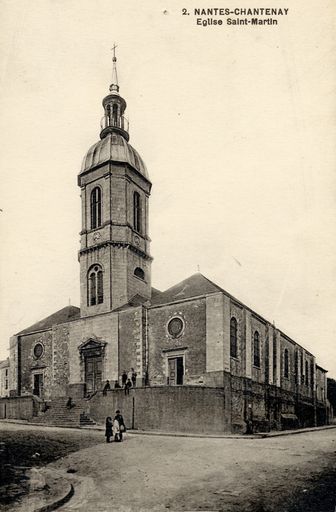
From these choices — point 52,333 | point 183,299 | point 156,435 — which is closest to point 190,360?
point 183,299

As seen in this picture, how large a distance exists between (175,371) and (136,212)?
474 inches

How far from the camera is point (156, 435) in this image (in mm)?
19859

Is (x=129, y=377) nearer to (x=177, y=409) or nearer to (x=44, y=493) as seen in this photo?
(x=177, y=409)

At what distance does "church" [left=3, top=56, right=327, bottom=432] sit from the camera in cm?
2522

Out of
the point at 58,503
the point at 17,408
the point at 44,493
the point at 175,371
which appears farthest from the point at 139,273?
the point at 58,503

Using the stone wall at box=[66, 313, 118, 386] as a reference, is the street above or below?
below

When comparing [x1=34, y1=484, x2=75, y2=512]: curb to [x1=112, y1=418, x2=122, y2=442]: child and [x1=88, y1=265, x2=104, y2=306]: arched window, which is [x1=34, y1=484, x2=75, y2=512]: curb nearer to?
[x1=112, y1=418, x2=122, y2=442]: child

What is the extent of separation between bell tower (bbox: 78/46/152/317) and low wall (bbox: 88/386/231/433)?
868cm

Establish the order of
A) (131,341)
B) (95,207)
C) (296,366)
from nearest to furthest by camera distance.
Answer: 1. (131,341)
2. (95,207)
3. (296,366)

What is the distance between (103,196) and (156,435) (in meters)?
17.4

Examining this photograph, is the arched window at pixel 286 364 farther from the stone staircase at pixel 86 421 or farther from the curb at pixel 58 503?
the curb at pixel 58 503

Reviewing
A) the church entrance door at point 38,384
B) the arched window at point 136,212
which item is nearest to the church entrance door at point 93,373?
the church entrance door at point 38,384

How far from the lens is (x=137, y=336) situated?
28250 mm

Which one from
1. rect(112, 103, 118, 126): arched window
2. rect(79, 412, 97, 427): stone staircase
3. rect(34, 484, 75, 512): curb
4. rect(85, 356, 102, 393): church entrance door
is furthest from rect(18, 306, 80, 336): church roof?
rect(34, 484, 75, 512): curb
